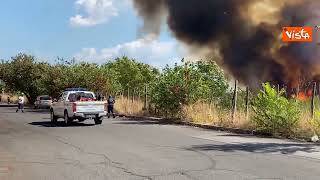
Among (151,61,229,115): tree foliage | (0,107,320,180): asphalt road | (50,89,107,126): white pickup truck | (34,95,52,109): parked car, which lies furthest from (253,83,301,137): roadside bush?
(34,95,52,109): parked car

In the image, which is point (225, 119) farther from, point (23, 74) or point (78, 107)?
point (23, 74)

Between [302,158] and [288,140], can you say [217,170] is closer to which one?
[302,158]

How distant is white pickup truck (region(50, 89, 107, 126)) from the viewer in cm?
2527

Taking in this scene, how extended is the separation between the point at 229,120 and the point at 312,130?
504 cm

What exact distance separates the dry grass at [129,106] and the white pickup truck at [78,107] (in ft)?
23.7

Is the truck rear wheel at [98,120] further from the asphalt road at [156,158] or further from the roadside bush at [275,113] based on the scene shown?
the roadside bush at [275,113]

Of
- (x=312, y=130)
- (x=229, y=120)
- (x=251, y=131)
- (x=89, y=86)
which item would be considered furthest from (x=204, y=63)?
(x=89, y=86)

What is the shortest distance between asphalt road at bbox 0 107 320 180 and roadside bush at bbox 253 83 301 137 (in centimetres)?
147

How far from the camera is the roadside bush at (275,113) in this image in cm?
1844

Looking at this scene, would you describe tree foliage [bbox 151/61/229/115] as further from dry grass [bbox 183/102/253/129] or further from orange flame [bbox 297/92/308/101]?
orange flame [bbox 297/92/308/101]

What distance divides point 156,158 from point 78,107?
13.7 meters

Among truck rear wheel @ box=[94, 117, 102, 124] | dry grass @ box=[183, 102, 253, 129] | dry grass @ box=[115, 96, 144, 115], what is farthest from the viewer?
dry grass @ box=[115, 96, 144, 115]

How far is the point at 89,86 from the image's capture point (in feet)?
151

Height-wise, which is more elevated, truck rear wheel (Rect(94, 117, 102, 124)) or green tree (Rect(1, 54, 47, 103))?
green tree (Rect(1, 54, 47, 103))
